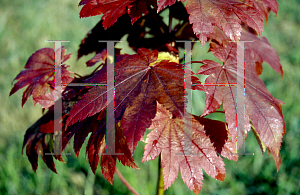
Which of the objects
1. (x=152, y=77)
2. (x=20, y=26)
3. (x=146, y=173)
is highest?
(x=20, y=26)

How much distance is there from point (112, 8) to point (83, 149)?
158 centimetres

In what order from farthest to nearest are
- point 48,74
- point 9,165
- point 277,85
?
point 277,85
point 9,165
point 48,74

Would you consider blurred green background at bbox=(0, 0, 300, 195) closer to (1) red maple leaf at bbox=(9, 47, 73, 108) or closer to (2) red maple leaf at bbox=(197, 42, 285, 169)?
(1) red maple leaf at bbox=(9, 47, 73, 108)

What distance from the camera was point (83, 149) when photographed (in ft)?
6.95

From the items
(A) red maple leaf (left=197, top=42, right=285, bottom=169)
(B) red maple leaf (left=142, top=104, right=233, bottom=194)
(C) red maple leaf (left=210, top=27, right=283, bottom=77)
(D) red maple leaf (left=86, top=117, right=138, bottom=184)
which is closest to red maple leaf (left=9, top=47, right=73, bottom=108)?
(D) red maple leaf (left=86, top=117, right=138, bottom=184)

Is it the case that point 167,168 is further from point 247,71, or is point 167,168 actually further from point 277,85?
point 277,85

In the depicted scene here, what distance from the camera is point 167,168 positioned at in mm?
732

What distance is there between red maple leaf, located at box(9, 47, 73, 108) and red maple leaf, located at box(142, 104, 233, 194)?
39cm

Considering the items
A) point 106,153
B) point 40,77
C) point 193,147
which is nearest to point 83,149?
point 40,77

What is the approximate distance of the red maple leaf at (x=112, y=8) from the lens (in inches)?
29.6

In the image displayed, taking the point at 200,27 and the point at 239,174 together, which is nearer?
the point at 200,27

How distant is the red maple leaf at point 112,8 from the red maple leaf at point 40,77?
0.27 m

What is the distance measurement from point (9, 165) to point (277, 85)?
252 centimetres

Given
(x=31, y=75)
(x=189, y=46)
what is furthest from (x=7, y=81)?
(x=189, y=46)
